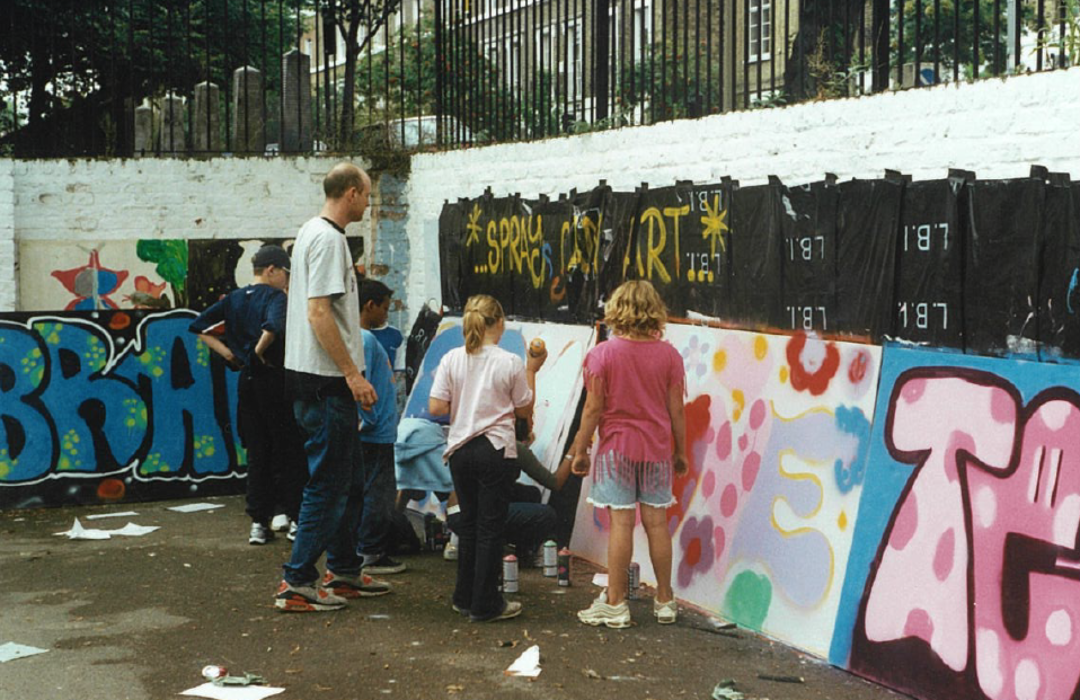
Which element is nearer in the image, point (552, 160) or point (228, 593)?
point (228, 593)

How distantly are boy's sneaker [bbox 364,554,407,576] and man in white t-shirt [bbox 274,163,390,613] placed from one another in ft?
2.41

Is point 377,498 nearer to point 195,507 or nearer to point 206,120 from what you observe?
point 195,507

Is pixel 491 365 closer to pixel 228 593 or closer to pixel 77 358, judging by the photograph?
pixel 228 593

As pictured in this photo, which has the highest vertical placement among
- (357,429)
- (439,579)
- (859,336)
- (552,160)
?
(552,160)

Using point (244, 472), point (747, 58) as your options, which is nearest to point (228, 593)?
point (244, 472)

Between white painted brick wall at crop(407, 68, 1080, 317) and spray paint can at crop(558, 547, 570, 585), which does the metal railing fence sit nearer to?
white painted brick wall at crop(407, 68, 1080, 317)

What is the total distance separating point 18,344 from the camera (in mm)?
10109

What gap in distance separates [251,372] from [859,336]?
4395 millimetres

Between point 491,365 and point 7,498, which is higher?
point 491,365

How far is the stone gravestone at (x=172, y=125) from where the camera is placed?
11156 millimetres

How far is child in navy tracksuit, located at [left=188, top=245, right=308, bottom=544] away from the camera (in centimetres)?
864

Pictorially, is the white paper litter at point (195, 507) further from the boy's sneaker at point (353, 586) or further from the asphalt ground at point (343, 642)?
the boy's sneaker at point (353, 586)

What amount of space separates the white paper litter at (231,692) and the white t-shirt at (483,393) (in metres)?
1.63

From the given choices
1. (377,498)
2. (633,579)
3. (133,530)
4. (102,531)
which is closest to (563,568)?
(633,579)
